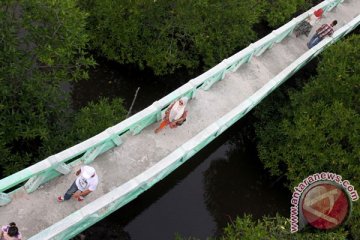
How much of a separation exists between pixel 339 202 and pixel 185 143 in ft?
15.7

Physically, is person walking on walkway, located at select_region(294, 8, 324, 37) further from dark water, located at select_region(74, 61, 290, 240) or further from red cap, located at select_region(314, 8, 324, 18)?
dark water, located at select_region(74, 61, 290, 240)

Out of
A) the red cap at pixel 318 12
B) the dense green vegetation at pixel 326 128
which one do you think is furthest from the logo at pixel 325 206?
the red cap at pixel 318 12

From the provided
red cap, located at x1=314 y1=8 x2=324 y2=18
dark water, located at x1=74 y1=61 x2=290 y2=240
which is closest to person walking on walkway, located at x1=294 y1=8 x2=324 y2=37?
red cap, located at x1=314 y1=8 x2=324 y2=18

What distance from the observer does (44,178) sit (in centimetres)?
1168

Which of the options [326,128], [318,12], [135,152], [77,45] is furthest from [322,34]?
[77,45]

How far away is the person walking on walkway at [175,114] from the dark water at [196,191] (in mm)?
4532

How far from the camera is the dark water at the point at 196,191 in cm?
1652

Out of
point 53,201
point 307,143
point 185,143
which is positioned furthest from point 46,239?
point 307,143

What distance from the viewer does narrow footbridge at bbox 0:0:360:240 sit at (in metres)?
11.2

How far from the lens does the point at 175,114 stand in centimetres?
1299

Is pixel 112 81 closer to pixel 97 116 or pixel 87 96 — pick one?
pixel 87 96
